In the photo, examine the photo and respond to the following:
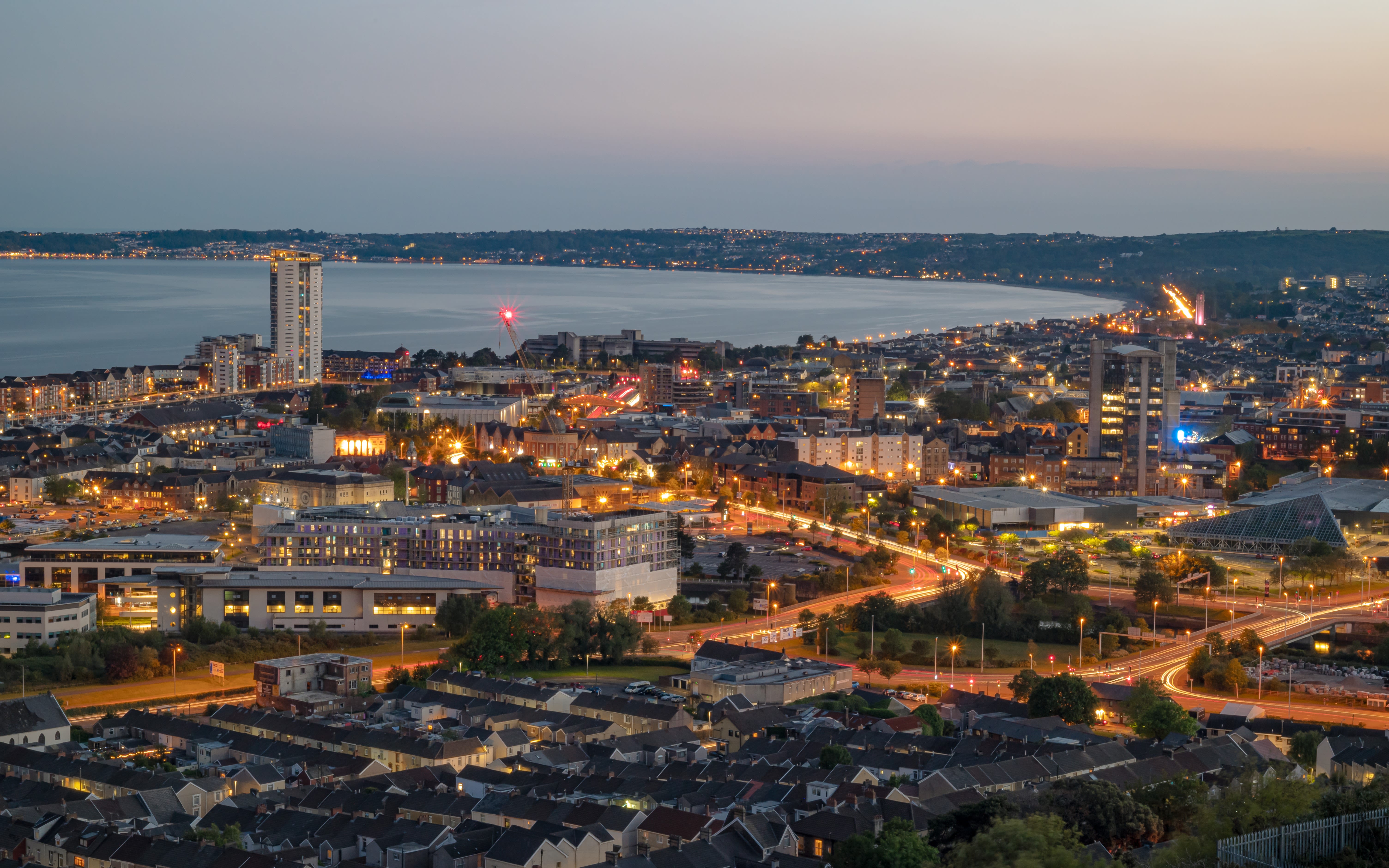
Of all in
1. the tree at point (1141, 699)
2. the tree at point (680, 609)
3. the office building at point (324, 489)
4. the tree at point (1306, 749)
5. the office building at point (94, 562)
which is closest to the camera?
the tree at point (1306, 749)

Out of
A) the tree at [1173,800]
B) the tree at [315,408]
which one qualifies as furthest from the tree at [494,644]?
the tree at [315,408]

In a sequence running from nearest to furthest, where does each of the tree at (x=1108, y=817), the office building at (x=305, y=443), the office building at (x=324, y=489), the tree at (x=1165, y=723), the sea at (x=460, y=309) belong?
the tree at (x=1108, y=817), the tree at (x=1165, y=723), the office building at (x=324, y=489), the office building at (x=305, y=443), the sea at (x=460, y=309)

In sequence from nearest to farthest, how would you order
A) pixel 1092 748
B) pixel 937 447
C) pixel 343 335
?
pixel 1092 748 < pixel 937 447 < pixel 343 335

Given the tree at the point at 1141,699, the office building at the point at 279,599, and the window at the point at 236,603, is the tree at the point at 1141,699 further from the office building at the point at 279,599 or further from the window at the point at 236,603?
the window at the point at 236,603

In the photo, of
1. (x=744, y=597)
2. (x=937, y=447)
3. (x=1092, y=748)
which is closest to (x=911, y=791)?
(x=1092, y=748)

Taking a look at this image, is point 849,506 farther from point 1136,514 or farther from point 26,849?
point 26,849
